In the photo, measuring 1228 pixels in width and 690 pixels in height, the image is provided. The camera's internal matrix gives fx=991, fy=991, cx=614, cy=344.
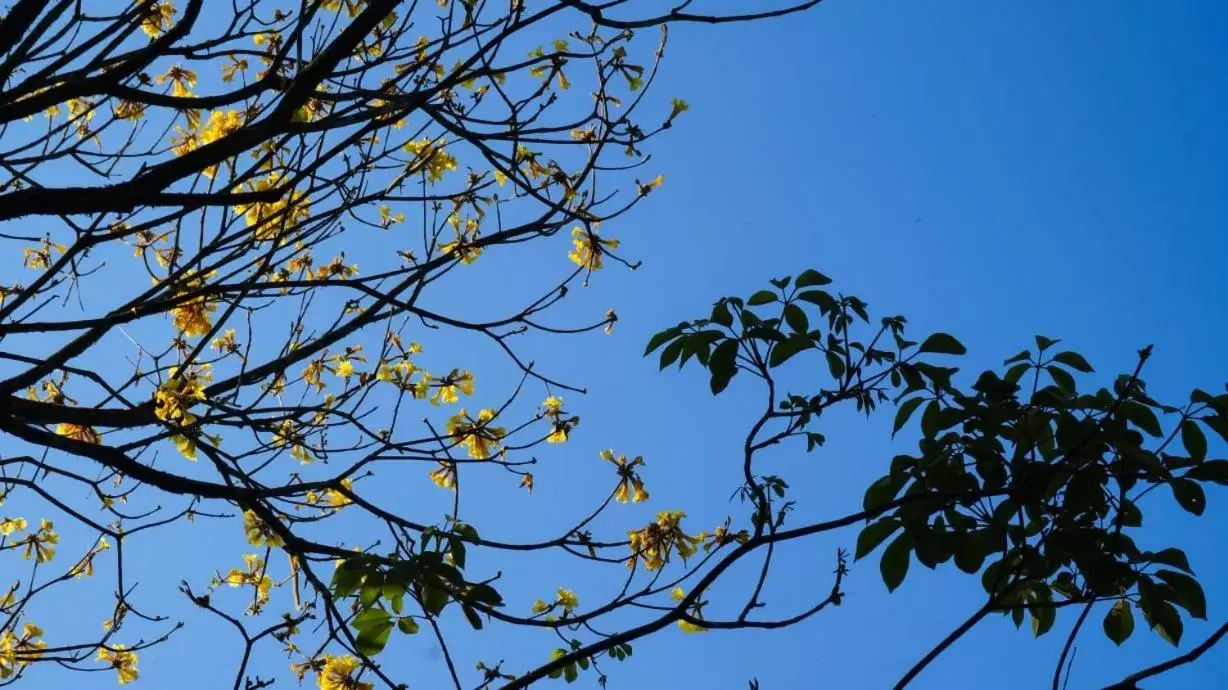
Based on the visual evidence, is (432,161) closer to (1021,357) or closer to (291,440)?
(291,440)

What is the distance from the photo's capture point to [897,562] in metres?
1.79

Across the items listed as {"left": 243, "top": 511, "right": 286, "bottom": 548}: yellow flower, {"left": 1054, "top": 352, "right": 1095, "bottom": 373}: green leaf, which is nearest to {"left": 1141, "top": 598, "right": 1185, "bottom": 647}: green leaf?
{"left": 1054, "top": 352, "right": 1095, "bottom": 373}: green leaf

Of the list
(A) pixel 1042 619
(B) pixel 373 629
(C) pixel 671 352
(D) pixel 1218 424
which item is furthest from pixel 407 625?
(D) pixel 1218 424

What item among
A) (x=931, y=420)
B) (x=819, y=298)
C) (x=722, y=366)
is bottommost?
(x=931, y=420)

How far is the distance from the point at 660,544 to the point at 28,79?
92.1 inches

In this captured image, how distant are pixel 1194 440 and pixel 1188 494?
0.37 feet

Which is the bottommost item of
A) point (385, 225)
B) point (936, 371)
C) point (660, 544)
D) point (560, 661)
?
point (560, 661)

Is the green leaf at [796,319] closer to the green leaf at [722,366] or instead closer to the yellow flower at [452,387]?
the green leaf at [722,366]

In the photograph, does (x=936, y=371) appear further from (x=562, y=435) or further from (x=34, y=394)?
(x=34, y=394)

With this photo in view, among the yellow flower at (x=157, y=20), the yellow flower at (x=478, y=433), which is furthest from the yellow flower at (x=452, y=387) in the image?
the yellow flower at (x=157, y=20)

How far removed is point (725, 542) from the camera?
2.94m

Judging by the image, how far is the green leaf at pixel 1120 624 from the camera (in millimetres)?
1977

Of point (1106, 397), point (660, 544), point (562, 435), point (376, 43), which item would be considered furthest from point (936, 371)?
point (376, 43)

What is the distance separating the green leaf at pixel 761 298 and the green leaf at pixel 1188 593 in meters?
0.91
